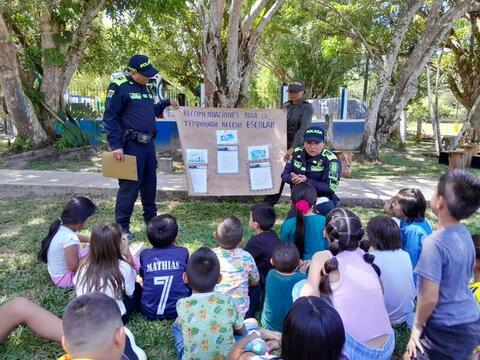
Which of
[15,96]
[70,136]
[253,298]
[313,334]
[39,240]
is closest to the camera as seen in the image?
[313,334]

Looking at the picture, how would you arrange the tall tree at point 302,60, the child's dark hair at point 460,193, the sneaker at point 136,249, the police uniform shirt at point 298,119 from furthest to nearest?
the tall tree at point 302,60 → the police uniform shirt at point 298,119 → the sneaker at point 136,249 → the child's dark hair at point 460,193

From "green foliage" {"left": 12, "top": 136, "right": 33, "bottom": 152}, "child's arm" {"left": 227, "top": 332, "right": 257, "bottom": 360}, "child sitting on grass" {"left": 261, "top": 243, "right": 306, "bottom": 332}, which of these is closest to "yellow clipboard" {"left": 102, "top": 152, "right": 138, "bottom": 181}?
"child sitting on grass" {"left": 261, "top": 243, "right": 306, "bottom": 332}

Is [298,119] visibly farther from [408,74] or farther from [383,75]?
[408,74]

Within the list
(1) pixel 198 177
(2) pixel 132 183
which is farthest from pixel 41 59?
(2) pixel 132 183

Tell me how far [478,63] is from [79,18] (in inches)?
462

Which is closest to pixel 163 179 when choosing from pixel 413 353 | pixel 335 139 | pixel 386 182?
pixel 386 182

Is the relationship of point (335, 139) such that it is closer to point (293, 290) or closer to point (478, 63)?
point (478, 63)

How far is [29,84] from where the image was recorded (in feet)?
33.7

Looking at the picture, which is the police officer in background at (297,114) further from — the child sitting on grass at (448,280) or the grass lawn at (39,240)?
the child sitting on grass at (448,280)

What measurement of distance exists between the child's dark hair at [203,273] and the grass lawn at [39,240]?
24.7 inches

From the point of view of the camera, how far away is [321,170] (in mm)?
4129

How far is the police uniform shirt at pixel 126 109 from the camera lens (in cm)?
418

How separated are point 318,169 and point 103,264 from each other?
2.31 metres

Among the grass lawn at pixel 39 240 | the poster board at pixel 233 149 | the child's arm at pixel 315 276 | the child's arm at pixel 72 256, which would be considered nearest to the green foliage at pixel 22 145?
the grass lawn at pixel 39 240
